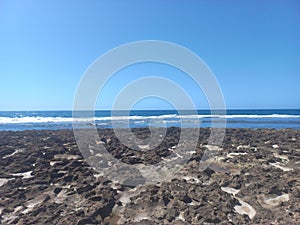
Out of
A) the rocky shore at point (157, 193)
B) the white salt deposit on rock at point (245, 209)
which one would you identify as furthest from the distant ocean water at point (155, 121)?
the white salt deposit on rock at point (245, 209)

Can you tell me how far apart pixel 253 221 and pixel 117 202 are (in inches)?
102

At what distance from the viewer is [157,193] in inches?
230

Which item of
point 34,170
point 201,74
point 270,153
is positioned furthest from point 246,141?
point 34,170

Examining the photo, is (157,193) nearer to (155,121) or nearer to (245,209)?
(245,209)

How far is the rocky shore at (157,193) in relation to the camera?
475 centimetres

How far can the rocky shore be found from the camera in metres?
4.75

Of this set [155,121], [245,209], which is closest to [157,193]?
[245,209]

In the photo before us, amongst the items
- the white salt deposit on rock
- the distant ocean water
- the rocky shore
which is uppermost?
the distant ocean water

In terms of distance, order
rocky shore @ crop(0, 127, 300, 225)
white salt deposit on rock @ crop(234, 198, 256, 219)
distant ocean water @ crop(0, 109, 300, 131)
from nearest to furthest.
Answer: rocky shore @ crop(0, 127, 300, 225) → white salt deposit on rock @ crop(234, 198, 256, 219) → distant ocean water @ crop(0, 109, 300, 131)

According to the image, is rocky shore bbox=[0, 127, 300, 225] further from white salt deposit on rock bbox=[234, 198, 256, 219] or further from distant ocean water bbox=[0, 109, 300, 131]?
distant ocean water bbox=[0, 109, 300, 131]

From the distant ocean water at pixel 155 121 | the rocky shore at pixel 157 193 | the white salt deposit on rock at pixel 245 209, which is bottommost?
the white salt deposit on rock at pixel 245 209

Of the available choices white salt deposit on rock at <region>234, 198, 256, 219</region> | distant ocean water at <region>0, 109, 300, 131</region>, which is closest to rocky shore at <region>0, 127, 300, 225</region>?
white salt deposit on rock at <region>234, 198, 256, 219</region>

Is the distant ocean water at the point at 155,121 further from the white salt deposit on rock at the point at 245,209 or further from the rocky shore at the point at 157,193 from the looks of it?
the white salt deposit on rock at the point at 245,209

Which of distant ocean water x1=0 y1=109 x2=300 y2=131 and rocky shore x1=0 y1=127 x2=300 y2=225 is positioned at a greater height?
distant ocean water x1=0 y1=109 x2=300 y2=131
